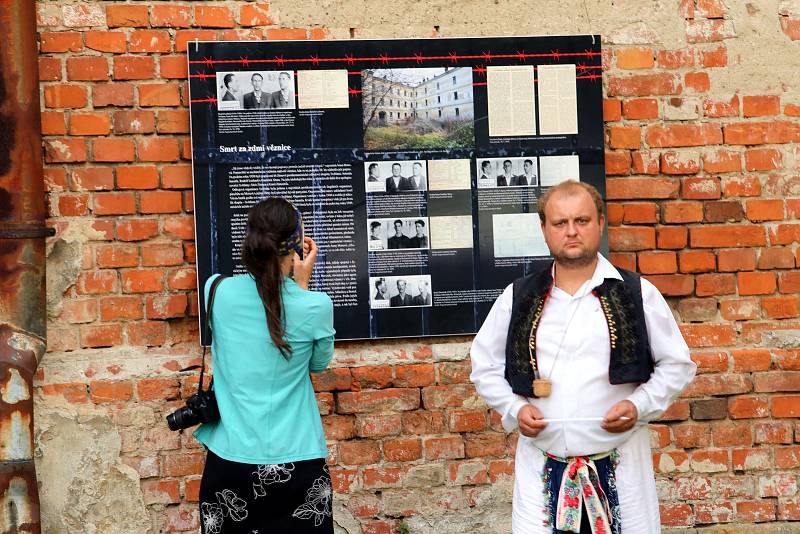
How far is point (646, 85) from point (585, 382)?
7.06 ft

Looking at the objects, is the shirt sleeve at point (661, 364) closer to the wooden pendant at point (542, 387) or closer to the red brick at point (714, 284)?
the wooden pendant at point (542, 387)

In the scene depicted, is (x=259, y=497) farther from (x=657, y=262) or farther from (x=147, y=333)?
(x=657, y=262)

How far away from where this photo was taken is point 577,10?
4.63 meters

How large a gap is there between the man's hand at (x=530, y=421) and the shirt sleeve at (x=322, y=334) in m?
0.72

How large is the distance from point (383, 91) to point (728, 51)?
1.73 metres

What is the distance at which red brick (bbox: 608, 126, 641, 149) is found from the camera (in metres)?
4.65

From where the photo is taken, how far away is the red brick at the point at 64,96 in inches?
171

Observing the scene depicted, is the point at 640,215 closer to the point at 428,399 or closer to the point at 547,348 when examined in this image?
the point at 428,399

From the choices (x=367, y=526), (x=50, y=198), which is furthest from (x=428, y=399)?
(x=50, y=198)

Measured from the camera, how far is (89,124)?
4383 millimetres

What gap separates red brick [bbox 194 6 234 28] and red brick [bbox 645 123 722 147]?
2121 mm

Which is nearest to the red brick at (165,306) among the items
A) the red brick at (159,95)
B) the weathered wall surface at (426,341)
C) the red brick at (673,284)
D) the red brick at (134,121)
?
the weathered wall surface at (426,341)

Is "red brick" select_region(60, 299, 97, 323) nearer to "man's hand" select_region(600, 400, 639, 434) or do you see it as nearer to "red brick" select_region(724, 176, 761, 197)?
"man's hand" select_region(600, 400, 639, 434)

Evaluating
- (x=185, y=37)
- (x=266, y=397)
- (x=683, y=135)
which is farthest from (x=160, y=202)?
(x=683, y=135)
